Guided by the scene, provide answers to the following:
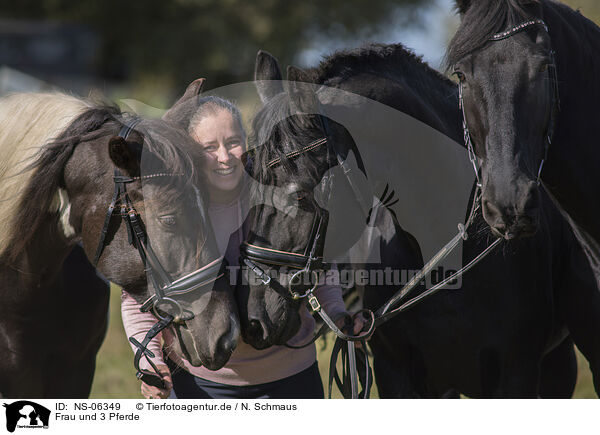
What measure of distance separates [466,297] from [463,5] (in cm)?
130

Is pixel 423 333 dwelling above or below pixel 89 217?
below

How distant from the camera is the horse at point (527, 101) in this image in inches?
95.5

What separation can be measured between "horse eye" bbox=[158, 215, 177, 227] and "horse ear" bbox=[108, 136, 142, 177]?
0.21m

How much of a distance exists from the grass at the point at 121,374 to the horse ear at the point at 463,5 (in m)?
2.70

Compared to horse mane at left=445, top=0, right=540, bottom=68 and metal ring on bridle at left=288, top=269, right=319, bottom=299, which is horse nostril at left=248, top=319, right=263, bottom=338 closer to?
metal ring on bridle at left=288, top=269, right=319, bottom=299

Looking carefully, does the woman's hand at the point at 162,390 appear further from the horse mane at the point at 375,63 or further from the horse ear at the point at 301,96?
the horse mane at the point at 375,63

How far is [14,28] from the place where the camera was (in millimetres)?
28719

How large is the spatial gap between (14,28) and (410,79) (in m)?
29.5

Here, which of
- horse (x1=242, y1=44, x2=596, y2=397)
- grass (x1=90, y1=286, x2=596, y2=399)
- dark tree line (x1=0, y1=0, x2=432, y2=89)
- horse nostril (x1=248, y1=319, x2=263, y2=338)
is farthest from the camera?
dark tree line (x1=0, y1=0, x2=432, y2=89)

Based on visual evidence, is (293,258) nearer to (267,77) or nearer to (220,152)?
(220,152)

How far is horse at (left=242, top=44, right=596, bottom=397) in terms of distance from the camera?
2938 millimetres

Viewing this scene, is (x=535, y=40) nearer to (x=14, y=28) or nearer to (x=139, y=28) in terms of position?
(x=139, y=28)
